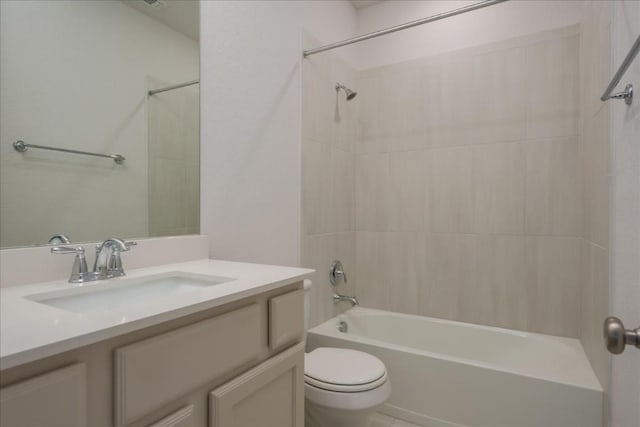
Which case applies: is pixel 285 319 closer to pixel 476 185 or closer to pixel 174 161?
pixel 174 161

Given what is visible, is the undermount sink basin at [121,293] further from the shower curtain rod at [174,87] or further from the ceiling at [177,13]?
the ceiling at [177,13]

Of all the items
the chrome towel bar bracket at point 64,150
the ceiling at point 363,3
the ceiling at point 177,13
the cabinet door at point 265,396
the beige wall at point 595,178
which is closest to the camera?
→ the cabinet door at point 265,396

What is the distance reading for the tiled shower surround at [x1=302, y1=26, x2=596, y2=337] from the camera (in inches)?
80.6

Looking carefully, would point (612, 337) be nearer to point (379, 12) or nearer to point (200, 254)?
point (200, 254)

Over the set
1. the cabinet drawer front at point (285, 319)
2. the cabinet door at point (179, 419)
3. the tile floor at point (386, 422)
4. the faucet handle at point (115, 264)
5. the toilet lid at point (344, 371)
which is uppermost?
the faucet handle at point (115, 264)

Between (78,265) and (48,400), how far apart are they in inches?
21.8

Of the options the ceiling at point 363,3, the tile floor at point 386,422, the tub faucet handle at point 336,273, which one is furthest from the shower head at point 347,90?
A: the tile floor at point 386,422

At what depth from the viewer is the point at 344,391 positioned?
144cm

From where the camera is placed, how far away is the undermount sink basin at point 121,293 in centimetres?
88

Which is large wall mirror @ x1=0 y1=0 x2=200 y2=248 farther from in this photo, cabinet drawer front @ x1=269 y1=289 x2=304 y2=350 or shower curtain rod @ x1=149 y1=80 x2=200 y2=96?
cabinet drawer front @ x1=269 y1=289 x2=304 y2=350

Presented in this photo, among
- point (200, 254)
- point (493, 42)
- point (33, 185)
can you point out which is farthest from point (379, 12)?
point (33, 185)

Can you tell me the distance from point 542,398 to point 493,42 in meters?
2.03

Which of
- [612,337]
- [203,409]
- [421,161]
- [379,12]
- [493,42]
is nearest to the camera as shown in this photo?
[612,337]

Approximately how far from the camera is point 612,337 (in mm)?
634
